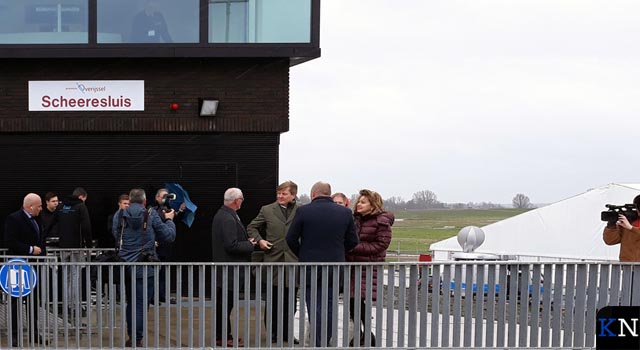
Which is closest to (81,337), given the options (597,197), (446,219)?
(597,197)

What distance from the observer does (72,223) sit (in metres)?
12.1

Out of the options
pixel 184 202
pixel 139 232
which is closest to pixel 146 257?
pixel 139 232

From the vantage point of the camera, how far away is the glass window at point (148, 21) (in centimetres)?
1319

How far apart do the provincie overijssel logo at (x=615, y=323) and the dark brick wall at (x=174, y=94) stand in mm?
6111

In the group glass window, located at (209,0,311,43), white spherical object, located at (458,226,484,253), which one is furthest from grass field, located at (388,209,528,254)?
glass window, located at (209,0,311,43)

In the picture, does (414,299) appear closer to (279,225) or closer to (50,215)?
(279,225)

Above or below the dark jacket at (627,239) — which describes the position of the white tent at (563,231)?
below

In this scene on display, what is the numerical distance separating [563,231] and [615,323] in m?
20.0

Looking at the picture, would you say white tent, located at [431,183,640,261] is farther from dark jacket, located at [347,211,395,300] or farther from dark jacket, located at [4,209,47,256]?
dark jacket, located at [4,209,47,256]

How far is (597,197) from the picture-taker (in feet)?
89.9

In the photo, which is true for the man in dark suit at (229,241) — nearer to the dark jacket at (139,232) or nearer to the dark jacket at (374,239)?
the dark jacket at (139,232)

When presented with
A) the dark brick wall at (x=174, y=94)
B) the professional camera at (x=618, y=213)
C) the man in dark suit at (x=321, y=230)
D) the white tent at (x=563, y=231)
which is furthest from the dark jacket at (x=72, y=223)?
the white tent at (x=563, y=231)

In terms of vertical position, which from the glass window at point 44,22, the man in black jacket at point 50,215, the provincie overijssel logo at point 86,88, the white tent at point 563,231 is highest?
the glass window at point 44,22

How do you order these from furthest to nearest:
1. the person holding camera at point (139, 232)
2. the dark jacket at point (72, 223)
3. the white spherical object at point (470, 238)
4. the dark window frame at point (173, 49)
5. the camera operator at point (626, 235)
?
the white spherical object at point (470, 238), the dark window frame at point (173, 49), the dark jacket at point (72, 223), the camera operator at point (626, 235), the person holding camera at point (139, 232)
